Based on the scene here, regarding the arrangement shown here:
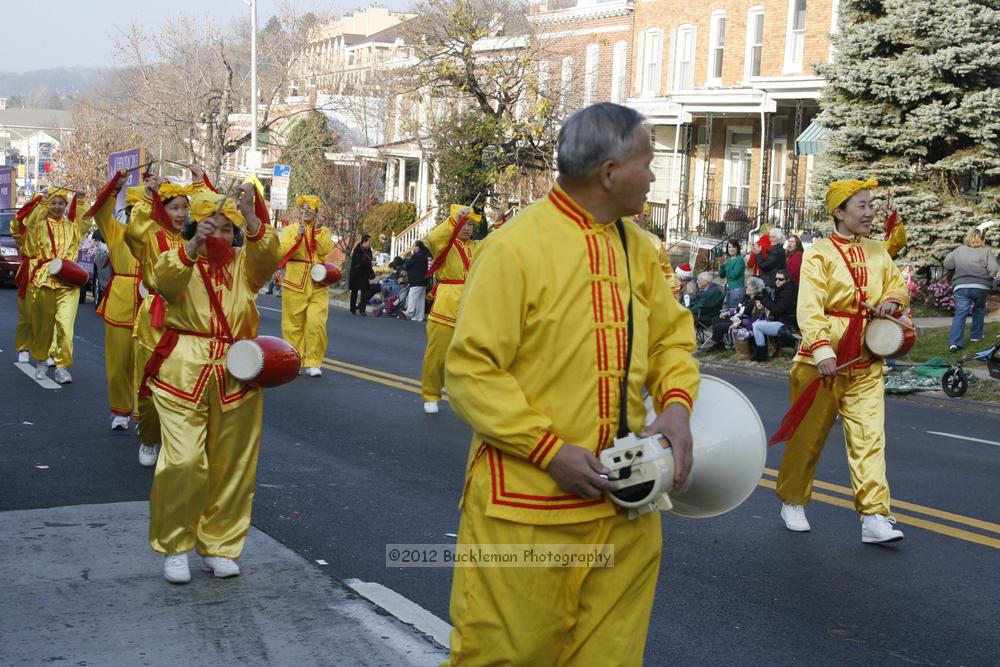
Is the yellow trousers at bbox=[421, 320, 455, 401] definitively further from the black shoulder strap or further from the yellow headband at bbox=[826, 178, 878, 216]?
the black shoulder strap

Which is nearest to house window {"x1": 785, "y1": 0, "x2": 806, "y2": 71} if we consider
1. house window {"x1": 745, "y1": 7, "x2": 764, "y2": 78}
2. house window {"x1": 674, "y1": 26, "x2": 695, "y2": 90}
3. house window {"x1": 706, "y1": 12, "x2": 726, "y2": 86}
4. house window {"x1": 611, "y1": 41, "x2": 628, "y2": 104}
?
house window {"x1": 745, "y1": 7, "x2": 764, "y2": 78}

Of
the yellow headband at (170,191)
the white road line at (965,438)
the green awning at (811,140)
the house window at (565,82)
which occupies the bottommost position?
the white road line at (965,438)

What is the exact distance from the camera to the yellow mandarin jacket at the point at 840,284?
7414mm

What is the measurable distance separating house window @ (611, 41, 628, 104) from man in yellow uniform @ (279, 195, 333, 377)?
78.8 feet

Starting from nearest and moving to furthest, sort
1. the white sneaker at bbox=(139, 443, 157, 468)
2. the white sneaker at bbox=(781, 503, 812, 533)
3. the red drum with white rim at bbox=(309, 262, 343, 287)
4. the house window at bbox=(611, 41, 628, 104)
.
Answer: the white sneaker at bbox=(781, 503, 812, 533) → the white sneaker at bbox=(139, 443, 157, 468) → the red drum with white rim at bbox=(309, 262, 343, 287) → the house window at bbox=(611, 41, 628, 104)

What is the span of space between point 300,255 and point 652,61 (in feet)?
78.0

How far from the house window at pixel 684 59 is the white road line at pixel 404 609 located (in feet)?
101

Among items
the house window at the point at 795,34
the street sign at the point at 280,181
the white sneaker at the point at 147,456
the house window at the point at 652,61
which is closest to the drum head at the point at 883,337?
the white sneaker at the point at 147,456

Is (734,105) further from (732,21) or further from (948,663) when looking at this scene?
(948,663)

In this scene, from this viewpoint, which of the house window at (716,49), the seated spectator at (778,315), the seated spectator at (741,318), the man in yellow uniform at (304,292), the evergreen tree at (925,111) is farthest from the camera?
the house window at (716,49)

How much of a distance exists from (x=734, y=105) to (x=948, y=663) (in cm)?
2740

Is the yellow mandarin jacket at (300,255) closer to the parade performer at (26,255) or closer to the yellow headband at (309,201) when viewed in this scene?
the yellow headband at (309,201)

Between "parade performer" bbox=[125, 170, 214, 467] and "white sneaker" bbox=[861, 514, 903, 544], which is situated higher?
"parade performer" bbox=[125, 170, 214, 467]

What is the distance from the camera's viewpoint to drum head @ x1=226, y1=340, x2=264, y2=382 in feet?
19.7
